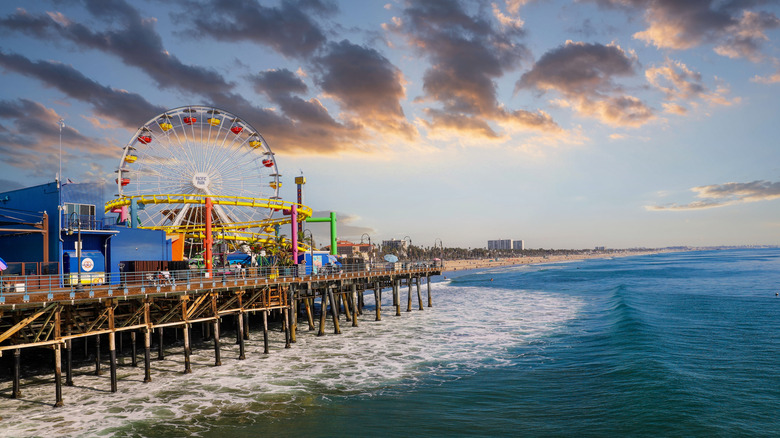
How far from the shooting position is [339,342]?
117ft

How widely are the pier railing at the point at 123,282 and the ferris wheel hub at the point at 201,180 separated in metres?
13.1

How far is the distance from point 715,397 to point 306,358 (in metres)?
21.7

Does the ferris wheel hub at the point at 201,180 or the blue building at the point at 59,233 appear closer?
the blue building at the point at 59,233

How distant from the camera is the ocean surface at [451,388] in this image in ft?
60.7

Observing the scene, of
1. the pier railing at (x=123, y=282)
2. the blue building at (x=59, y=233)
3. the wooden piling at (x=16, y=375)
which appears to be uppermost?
the blue building at (x=59, y=233)

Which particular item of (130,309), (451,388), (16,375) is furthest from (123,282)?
(451,388)

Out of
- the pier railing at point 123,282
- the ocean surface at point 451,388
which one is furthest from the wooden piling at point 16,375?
the pier railing at point 123,282

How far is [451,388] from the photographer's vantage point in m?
23.2

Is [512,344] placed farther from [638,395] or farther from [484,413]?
[484,413]

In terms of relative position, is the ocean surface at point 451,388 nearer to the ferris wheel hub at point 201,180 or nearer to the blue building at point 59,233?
the blue building at point 59,233

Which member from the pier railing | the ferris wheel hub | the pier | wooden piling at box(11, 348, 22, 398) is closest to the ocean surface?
wooden piling at box(11, 348, 22, 398)

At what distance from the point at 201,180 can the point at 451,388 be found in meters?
38.2

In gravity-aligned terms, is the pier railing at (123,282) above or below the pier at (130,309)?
above

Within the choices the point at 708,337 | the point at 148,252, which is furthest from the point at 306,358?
the point at 708,337
